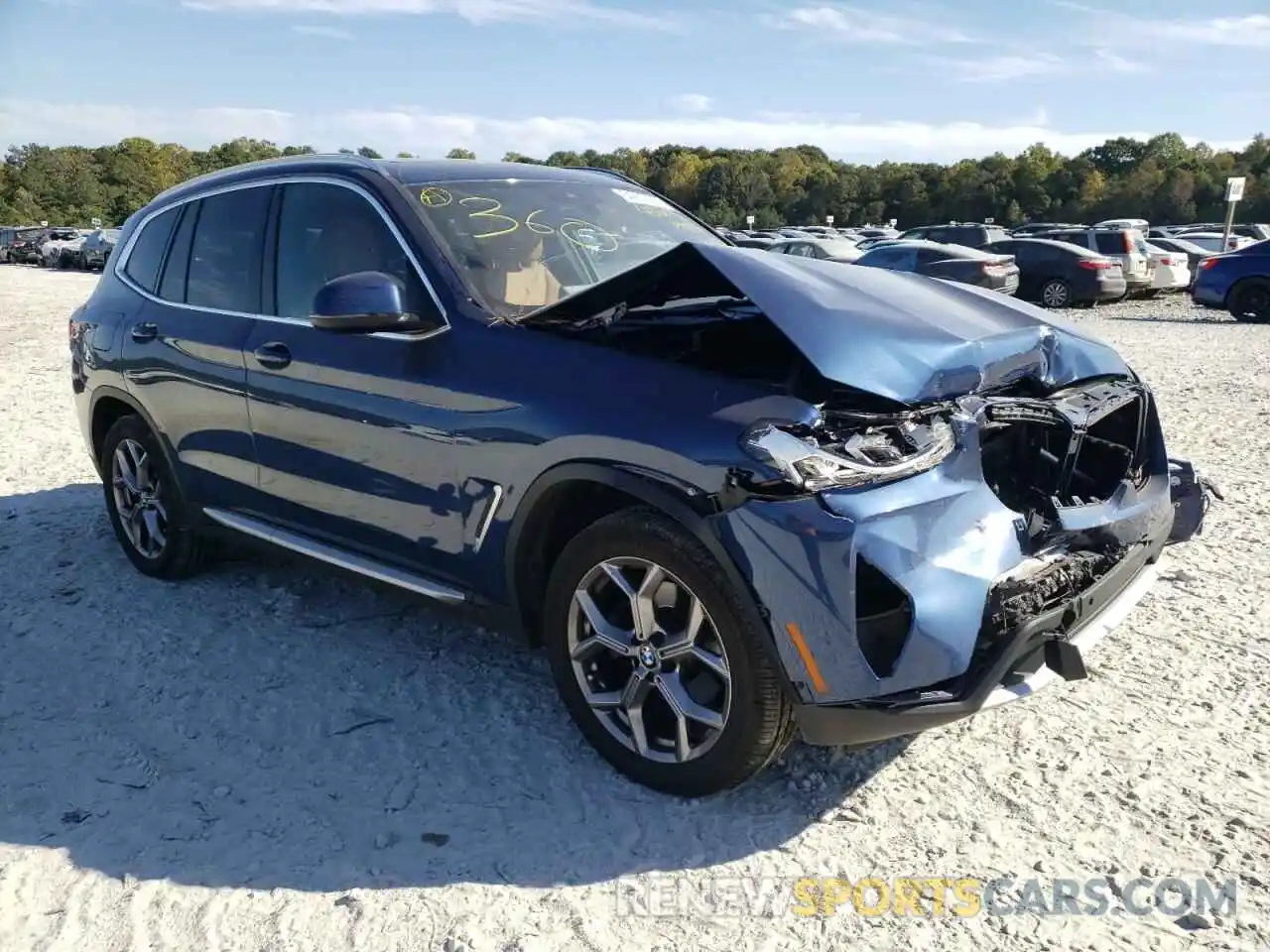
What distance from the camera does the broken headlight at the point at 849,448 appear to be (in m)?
2.56

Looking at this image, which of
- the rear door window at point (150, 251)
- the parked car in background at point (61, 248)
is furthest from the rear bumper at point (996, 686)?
the parked car in background at point (61, 248)

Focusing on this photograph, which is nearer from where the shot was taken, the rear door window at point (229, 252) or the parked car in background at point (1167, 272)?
the rear door window at point (229, 252)

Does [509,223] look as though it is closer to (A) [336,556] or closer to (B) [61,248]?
(A) [336,556]

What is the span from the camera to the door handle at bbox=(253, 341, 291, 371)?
12.7 feet

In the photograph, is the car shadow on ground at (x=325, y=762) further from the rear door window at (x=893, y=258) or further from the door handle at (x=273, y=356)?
the rear door window at (x=893, y=258)

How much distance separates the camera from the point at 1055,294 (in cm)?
1945

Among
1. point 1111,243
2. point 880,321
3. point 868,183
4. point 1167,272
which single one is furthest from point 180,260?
point 868,183

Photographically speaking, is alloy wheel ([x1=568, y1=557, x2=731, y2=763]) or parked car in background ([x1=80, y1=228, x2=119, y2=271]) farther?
parked car in background ([x1=80, y1=228, x2=119, y2=271])

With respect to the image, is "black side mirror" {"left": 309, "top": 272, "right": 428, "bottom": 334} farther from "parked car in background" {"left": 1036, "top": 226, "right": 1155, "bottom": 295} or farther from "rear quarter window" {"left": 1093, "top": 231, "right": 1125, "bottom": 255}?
"rear quarter window" {"left": 1093, "top": 231, "right": 1125, "bottom": 255}

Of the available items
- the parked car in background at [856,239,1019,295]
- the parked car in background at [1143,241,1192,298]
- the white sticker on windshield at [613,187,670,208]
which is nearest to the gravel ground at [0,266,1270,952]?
the white sticker on windshield at [613,187,670,208]

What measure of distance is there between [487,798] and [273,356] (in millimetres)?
1908

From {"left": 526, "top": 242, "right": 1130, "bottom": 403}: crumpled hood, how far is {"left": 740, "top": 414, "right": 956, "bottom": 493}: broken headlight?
92 millimetres

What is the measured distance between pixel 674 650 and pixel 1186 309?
20199 mm

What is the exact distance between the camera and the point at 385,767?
3.24 metres
